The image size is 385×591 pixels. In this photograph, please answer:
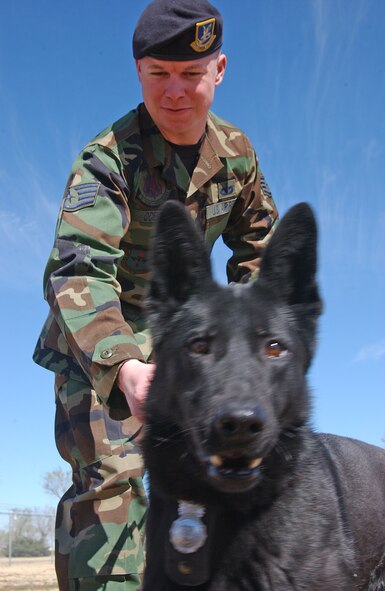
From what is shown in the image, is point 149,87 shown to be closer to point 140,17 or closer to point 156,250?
point 140,17

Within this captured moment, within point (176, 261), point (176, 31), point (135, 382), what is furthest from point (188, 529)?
point (176, 31)

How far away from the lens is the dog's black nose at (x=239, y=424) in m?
2.48

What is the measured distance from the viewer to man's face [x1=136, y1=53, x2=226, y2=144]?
4164 millimetres

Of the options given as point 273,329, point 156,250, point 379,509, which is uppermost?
point 156,250

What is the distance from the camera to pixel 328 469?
334cm

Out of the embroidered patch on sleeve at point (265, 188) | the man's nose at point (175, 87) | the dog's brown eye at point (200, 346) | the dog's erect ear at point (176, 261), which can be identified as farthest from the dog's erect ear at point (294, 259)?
the embroidered patch on sleeve at point (265, 188)

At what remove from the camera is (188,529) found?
9.47 ft

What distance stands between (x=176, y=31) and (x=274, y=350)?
2142 mm

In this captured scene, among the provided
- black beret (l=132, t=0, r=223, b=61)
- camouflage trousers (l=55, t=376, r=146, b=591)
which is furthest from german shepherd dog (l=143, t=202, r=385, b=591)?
black beret (l=132, t=0, r=223, b=61)

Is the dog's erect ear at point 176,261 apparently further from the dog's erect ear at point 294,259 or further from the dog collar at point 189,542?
the dog collar at point 189,542


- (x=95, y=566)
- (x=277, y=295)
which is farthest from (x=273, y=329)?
(x=95, y=566)

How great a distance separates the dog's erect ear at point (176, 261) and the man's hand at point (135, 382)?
31cm

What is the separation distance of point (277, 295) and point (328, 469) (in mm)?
886

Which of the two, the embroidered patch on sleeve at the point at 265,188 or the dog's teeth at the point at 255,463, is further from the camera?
the embroidered patch on sleeve at the point at 265,188
